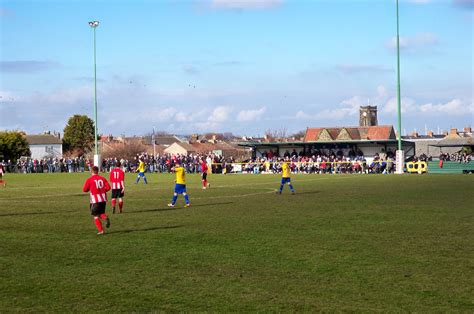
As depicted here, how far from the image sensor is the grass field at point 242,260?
32.6 feet

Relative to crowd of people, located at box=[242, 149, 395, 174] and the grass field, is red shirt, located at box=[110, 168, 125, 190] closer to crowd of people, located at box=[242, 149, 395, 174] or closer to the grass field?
the grass field

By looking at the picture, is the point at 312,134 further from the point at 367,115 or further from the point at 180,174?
the point at 180,174

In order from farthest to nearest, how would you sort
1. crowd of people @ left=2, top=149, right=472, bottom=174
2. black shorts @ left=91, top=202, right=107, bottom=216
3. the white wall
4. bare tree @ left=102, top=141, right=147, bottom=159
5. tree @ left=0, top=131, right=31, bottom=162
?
the white wall, bare tree @ left=102, top=141, right=147, bottom=159, tree @ left=0, top=131, right=31, bottom=162, crowd of people @ left=2, top=149, right=472, bottom=174, black shorts @ left=91, top=202, right=107, bottom=216

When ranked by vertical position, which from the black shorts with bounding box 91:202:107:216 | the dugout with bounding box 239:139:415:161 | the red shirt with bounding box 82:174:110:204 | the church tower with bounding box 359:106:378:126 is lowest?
the black shorts with bounding box 91:202:107:216

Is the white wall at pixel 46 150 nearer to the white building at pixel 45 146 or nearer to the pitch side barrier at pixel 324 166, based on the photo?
the white building at pixel 45 146

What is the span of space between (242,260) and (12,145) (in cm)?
8595

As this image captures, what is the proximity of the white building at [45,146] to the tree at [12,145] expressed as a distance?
36.1 metres

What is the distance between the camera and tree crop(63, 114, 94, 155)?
11962cm

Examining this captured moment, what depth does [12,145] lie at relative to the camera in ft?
307

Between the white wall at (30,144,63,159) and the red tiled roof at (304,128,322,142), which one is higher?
the red tiled roof at (304,128,322,142)

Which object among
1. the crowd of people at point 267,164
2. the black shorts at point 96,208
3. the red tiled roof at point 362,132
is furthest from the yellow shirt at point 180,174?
the red tiled roof at point 362,132

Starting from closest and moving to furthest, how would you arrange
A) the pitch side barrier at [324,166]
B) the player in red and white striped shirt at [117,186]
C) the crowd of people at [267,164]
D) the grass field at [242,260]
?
the grass field at [242,260], the player in red and white striped shirt at [117,186], the pitch side barrier at [324,166], the crowd of people at [267,164]

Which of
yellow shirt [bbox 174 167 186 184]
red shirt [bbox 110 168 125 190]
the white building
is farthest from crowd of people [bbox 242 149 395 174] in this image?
the white building

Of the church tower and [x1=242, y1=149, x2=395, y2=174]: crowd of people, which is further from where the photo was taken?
the church tower
